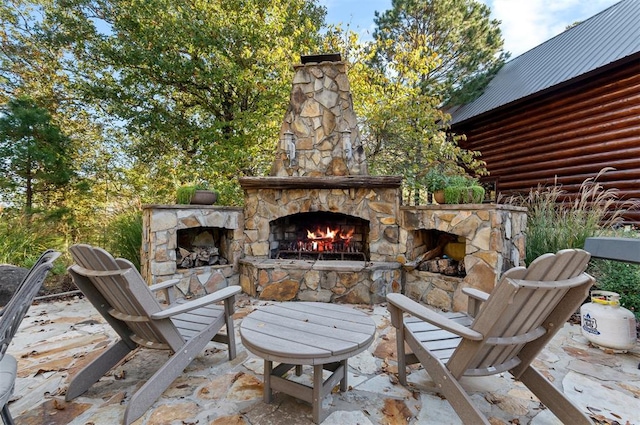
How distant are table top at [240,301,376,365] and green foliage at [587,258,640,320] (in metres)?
2.96

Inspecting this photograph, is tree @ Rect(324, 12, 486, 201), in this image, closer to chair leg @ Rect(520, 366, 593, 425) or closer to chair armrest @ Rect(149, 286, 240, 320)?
chair leg @ Rect(520, 366, 593, 425)

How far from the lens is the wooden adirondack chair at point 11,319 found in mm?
1225

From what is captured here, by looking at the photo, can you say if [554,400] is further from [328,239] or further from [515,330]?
[328,239]

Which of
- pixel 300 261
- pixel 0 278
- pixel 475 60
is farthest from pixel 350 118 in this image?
pixel 475 60

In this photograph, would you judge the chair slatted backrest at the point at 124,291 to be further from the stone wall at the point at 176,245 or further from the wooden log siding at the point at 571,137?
the wooden log siding at the point at 571,137

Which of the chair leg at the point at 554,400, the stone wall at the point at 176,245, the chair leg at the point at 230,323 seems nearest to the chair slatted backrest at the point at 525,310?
the chair leg at the point at 554,400

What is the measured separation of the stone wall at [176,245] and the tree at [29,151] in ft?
9.21

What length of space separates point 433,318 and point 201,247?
3567 mm

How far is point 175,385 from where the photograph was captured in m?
1.92

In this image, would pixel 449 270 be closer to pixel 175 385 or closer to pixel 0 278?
pixel 175 385

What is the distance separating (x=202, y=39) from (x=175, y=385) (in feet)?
21.4

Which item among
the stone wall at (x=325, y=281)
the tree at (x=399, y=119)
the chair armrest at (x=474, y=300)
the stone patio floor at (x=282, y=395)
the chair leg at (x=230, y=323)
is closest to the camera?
the stone patio floor at (x=282, y=395)

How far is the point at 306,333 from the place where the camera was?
5.55ft

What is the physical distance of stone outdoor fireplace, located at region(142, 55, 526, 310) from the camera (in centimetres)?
337
